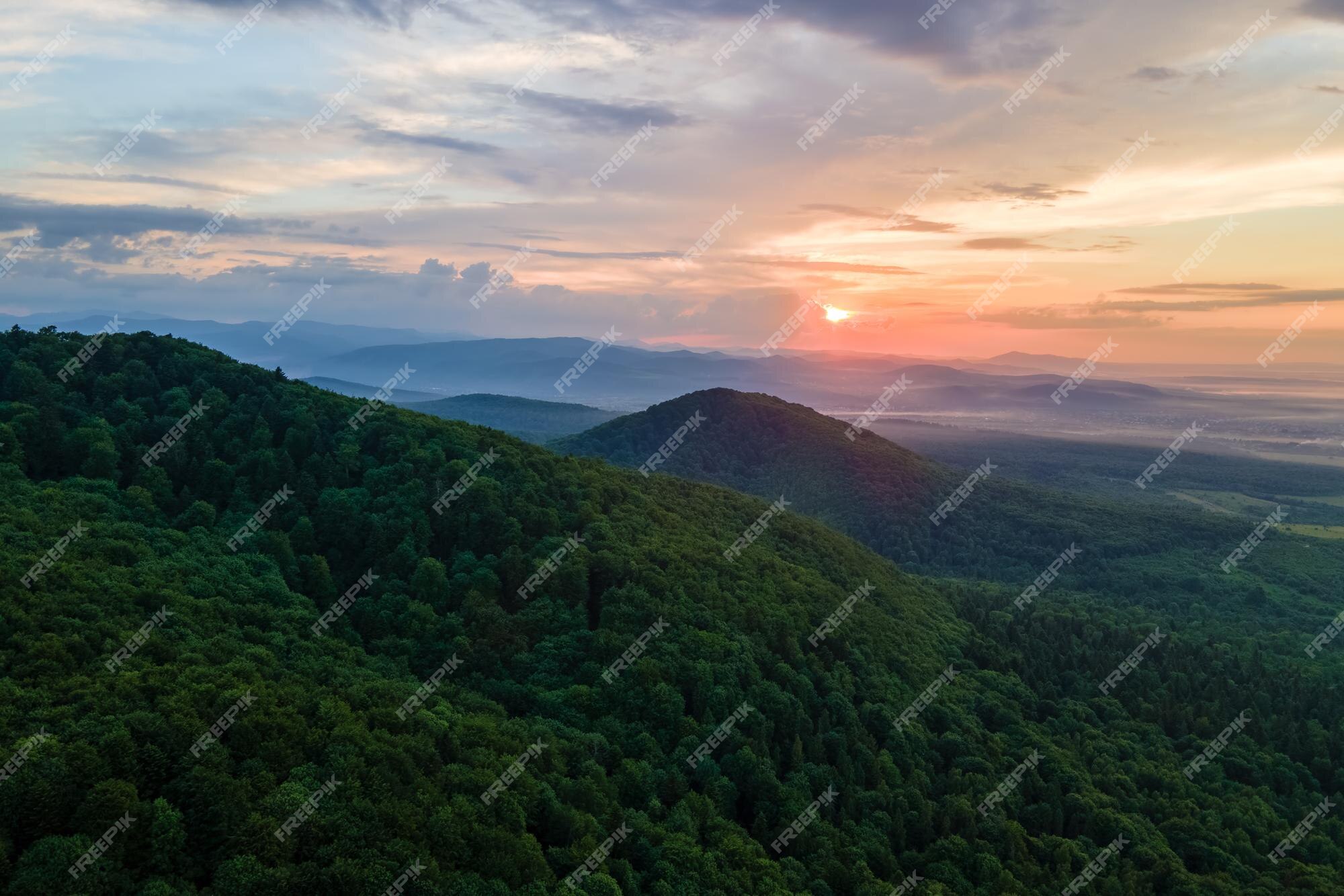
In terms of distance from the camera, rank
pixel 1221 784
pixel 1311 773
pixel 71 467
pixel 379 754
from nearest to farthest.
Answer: pixel 379 754 < pixel 71 467 < pixel 1221 784 < pixel 1311 773

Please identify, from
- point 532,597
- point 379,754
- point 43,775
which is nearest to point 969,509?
point 532,597

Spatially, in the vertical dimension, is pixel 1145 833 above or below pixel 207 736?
below

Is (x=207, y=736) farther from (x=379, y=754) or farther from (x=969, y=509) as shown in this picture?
(x=969, y=509)

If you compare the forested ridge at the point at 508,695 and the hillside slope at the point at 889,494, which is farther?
the hillside slope at the point at 889,494

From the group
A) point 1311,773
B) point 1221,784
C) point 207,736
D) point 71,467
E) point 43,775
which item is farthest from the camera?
point 1311,773

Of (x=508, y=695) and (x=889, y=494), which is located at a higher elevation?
(x=889, y=494)

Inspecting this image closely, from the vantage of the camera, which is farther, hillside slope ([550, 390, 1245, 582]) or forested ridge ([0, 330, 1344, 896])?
hillside slope ([550, 390, 1245, 582])

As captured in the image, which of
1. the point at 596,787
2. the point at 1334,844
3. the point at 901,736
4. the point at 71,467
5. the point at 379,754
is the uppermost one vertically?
the point at 71,467

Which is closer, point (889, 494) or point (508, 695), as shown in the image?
point (508, 695)
